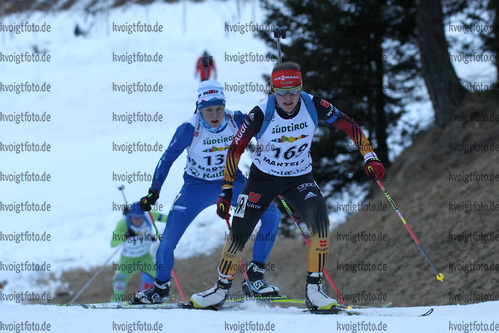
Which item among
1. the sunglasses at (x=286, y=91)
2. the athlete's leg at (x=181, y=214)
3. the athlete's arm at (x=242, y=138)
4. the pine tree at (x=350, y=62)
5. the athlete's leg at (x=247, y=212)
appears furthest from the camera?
the pine tree at (x=350, y=62)

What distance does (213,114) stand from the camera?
5883 millimetres

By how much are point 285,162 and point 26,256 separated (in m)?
12.1

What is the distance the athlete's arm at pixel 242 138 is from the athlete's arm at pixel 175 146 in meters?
0.88

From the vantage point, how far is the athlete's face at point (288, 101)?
5.03 m

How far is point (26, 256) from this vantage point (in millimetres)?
14984

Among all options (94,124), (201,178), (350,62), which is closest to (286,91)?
(201,178)

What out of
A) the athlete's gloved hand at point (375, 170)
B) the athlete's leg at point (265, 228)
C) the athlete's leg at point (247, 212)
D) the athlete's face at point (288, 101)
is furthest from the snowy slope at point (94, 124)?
the athlete's gloved hand at point (375, 170)

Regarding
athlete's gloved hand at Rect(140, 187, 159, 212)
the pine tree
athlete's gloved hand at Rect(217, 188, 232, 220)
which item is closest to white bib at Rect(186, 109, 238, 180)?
athlete's gloved hand at Rect(140, 187, 159, 212)

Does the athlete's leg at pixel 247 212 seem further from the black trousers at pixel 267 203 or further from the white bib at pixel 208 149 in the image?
the white bib at pixel 208 149

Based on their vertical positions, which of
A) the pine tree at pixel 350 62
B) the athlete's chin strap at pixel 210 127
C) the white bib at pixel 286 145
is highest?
the pine tree at pixel 350 62

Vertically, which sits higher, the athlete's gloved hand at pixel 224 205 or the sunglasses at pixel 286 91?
the sunglasses at pixel 286 91

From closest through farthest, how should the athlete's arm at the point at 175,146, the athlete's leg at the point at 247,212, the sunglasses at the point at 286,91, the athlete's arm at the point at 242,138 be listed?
the sunglasses at the point at 286,91, the athlete's arm at the point at 242,138, the athlete's leg at the point at 247,212, the athlete's arm at the point at 175,146

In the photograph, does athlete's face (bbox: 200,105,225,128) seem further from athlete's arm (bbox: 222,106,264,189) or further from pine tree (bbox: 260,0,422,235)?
pine tree (bbox: 260,0,422,235)

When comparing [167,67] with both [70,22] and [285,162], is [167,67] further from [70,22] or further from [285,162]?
[285,162]
